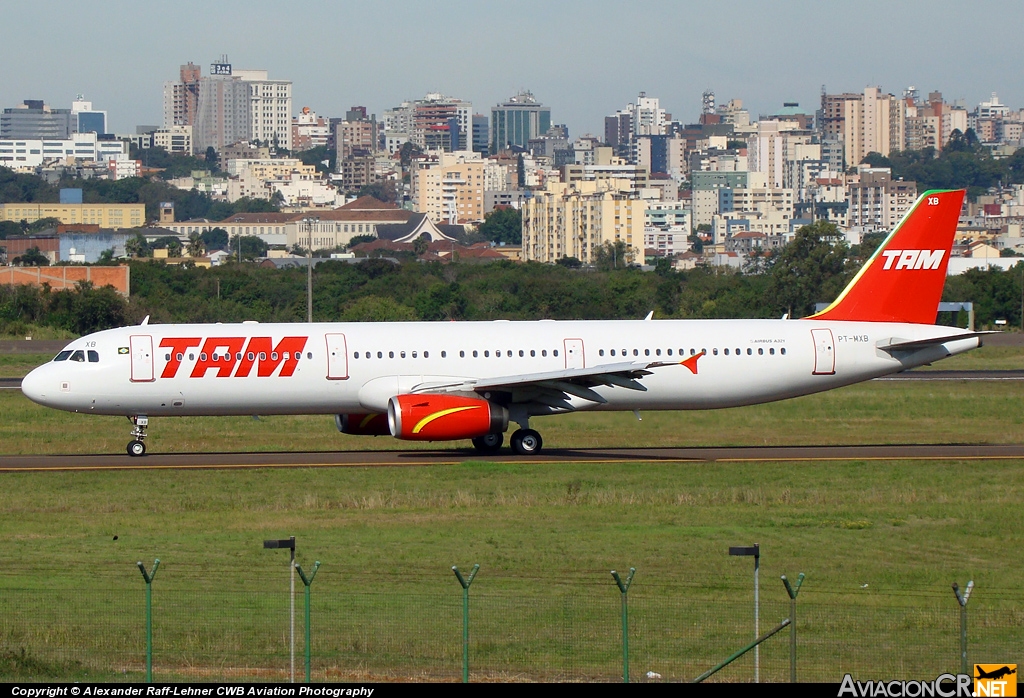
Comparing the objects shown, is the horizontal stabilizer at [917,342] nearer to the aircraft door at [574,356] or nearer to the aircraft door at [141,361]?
the aircraft door at [574,356]

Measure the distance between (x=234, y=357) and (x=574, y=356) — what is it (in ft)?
29.8

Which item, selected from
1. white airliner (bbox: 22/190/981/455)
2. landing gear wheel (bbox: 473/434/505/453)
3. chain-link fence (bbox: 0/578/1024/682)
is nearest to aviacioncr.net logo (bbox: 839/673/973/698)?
chain-link fence (bbox: 0/578/1024/682)

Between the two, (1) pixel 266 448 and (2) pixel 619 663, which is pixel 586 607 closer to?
(2) pixel 619 663

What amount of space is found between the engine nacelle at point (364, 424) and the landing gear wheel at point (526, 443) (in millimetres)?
3549

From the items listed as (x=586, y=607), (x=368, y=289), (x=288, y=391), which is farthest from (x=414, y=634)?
(x=368, y=289)

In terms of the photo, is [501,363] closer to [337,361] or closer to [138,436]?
[337,361]

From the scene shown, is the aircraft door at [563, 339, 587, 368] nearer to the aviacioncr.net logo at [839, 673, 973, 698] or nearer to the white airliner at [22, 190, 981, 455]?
the white airliner at [22, 190, 981, 455]

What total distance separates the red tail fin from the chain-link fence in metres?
21.2

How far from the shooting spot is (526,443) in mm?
39188

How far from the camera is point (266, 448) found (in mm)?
42312

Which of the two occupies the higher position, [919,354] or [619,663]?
[919,354]

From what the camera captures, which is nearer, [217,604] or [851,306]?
[217,604]

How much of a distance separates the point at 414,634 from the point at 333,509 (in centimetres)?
1119

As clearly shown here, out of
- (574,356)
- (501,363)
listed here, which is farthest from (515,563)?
(574,356)
